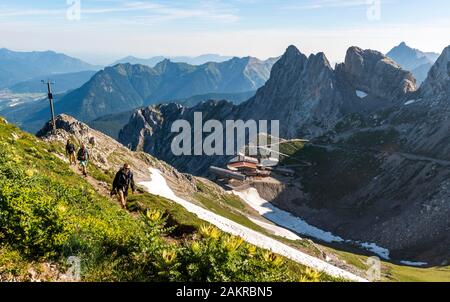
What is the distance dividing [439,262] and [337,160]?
273 feet

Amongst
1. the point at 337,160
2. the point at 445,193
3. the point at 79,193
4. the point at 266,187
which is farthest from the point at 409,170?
the point at 79,193

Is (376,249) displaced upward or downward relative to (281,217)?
upward

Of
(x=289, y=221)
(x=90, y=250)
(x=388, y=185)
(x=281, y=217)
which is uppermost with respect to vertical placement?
(x=90, y=250)

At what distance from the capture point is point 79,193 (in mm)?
20891

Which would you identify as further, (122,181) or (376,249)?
(376,249)

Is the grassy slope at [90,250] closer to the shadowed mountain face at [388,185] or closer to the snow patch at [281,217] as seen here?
the shadowed mountain face at [388,185]

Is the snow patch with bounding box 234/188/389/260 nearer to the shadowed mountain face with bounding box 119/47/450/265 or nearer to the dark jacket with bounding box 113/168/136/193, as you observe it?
the shadowed mountain face with bounding box 119/47/450/265

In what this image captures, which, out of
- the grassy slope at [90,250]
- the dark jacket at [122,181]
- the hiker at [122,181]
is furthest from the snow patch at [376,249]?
the grassy slope at [90,250]

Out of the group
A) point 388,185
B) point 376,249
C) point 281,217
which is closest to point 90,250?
point 376,249

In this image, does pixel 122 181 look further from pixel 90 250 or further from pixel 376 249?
pixel 376 249

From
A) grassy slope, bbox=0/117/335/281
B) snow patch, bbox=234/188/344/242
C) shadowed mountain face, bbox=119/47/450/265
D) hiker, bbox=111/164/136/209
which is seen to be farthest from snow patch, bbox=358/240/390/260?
grassy slope, bbox=0/117/335/281

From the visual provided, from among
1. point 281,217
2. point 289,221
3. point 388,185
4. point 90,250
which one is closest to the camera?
point 90,250

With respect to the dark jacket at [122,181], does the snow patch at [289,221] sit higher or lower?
lower
